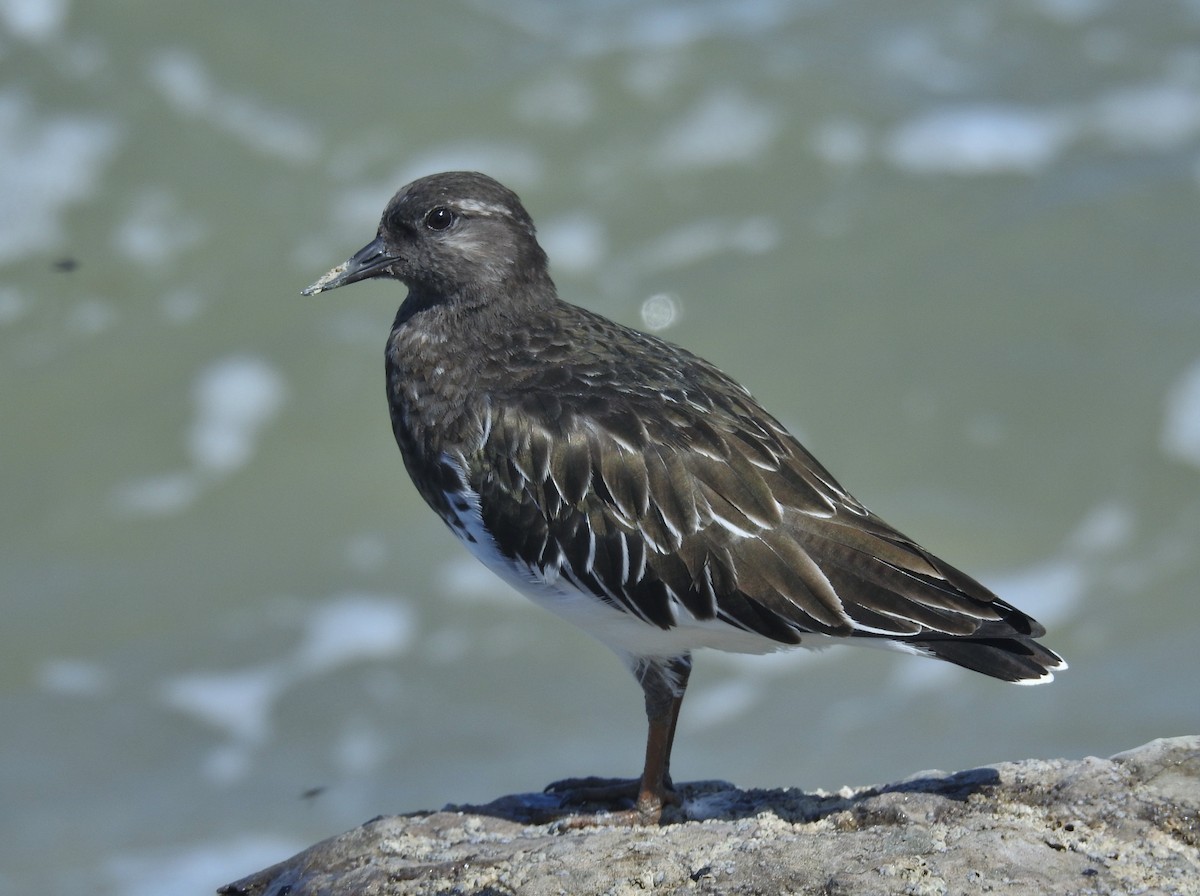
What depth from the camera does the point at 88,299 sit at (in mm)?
12859

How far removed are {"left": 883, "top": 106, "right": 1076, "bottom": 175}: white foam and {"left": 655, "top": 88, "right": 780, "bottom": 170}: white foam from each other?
1146mm

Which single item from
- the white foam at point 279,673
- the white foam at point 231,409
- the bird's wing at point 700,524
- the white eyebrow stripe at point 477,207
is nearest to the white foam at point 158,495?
the white foam at point 231,409

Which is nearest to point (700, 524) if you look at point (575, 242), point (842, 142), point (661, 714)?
point (661, 714)

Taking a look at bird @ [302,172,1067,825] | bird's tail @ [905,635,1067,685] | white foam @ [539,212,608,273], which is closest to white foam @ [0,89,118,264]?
white foam @ [539,212,608,273]

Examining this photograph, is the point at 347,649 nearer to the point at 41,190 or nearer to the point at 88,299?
the point at 88,299

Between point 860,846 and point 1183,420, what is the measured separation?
8.08 metres

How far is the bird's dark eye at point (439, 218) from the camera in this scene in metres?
5.89

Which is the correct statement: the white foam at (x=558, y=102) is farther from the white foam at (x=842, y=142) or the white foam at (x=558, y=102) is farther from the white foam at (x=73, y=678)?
the white foam at (x=73, y=678)

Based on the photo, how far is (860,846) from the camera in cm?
424

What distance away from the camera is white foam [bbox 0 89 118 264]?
1328 cm

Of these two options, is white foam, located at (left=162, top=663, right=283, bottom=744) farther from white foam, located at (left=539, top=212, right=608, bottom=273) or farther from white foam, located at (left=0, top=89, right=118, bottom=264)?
white foam, located at (left=0, top=89, right=118, bottom=264)

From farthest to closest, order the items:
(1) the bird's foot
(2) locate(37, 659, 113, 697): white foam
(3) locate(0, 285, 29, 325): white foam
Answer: (3) locate(0, 285, 29, 325): white foam → (2) locate(37, 659, 113, 697): white foam → (1) the bird's foot

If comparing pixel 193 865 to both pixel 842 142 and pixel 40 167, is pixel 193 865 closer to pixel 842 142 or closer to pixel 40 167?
pixel 40 167

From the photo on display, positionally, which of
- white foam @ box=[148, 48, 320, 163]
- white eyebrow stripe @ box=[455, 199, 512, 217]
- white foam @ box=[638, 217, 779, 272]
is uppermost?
white foam @ box=[148, 48, 320, 163]
